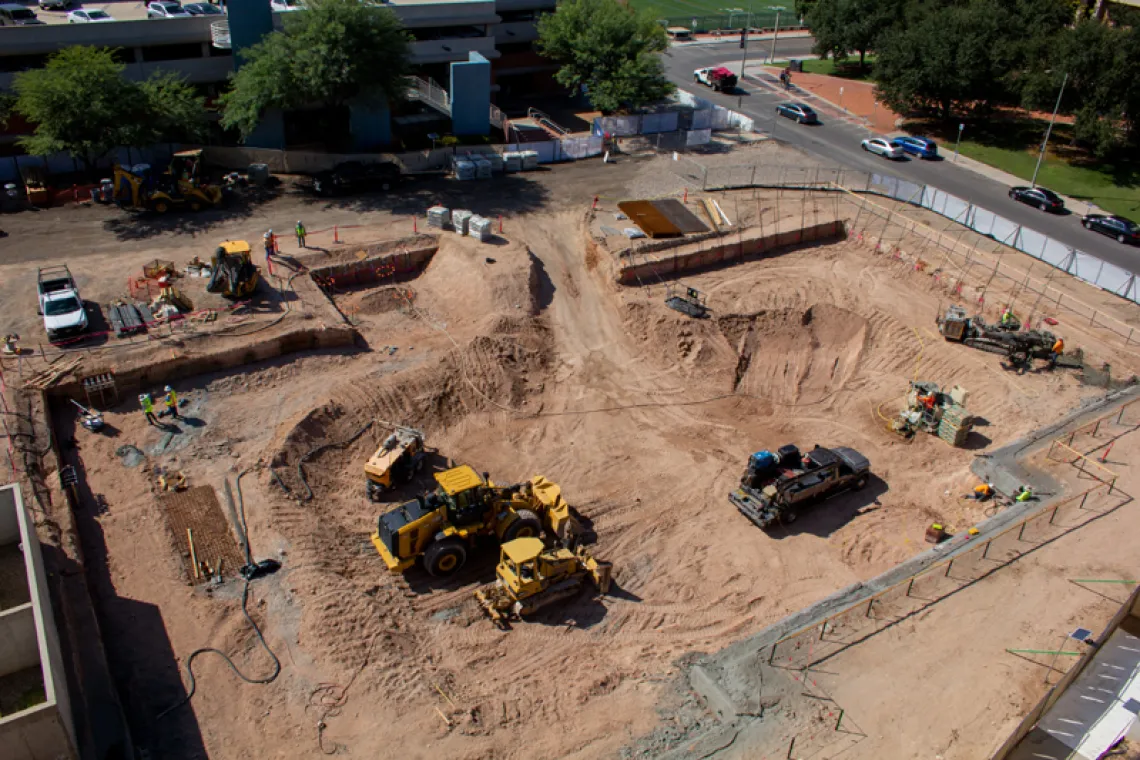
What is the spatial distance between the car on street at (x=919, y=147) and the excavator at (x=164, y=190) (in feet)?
129

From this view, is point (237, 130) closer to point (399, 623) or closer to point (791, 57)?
point (399, 623)

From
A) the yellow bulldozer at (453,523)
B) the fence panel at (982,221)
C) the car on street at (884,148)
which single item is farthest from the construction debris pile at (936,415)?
the car on street at (884,148)

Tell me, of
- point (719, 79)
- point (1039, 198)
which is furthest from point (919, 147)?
point (719, 79)

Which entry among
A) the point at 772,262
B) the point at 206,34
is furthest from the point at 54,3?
the point at 772,262

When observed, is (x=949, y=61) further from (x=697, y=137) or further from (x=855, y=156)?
(x=697, y=137)

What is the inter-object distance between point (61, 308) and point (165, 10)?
2539 centimetres

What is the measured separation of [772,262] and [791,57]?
131 feet

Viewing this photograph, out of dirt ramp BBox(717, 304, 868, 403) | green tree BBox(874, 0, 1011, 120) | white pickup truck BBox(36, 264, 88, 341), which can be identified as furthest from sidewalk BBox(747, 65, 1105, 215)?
white pickup truck BBox(36, 264, 88, 341)

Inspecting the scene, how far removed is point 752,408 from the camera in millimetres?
33156

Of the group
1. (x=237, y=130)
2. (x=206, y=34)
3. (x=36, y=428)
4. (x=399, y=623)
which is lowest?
(x=399, y=623)

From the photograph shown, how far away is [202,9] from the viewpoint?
49.0 metres

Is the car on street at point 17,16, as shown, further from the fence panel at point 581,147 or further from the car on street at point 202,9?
the fence panel at point 581,147

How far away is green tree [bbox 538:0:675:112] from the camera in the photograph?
5197cm

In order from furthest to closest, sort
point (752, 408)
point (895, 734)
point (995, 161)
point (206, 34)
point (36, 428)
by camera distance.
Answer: point (995, 161)
point (206, 34)
point (752, 408)
point (36, 428)
point (895, 734)
